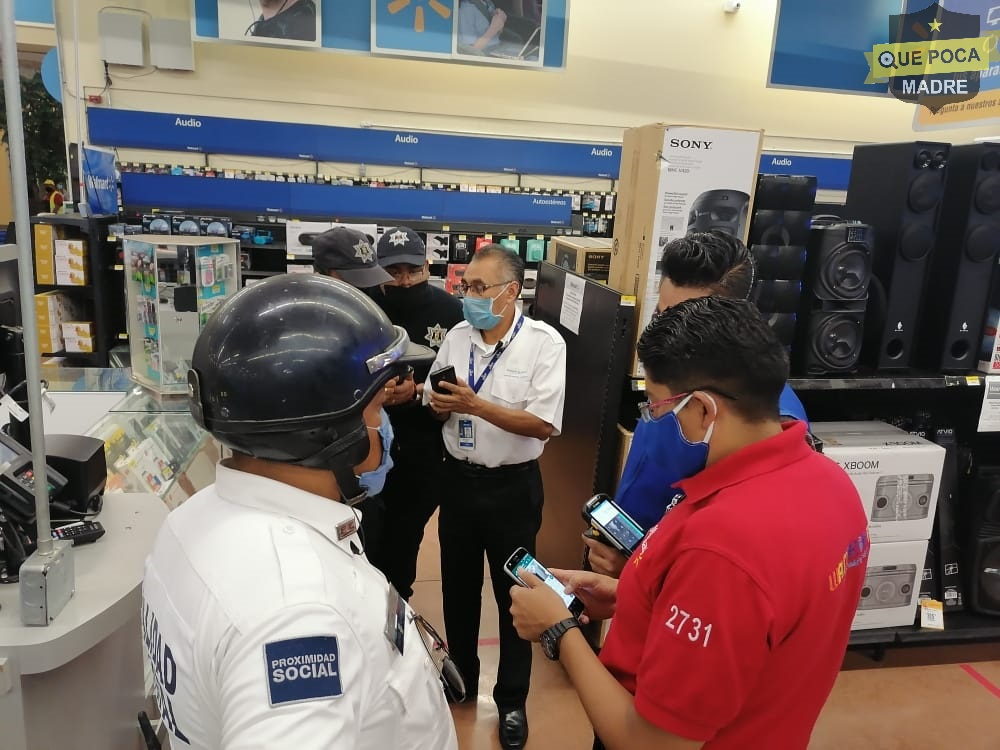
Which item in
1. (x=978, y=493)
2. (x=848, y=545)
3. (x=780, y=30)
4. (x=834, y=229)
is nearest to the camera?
(x=848, y=545)

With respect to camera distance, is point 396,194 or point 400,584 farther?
point 396,194

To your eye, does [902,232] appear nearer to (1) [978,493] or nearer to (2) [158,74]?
(1) [978,493]

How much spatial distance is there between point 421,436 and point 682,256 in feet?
4.50

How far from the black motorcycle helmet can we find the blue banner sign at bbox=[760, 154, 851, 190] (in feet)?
25.8

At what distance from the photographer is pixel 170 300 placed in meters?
2.97

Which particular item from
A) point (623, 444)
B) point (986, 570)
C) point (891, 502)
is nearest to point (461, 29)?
point (623, 444)

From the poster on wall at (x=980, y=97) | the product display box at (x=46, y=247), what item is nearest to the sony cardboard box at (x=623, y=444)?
the poster on wall at (x=980, y=97)

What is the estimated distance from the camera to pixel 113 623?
4.44ft

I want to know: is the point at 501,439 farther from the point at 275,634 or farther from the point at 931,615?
the point at 931,615

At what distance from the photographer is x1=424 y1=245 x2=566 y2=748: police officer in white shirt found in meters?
2.50

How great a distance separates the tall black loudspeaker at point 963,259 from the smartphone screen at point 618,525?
209 cm

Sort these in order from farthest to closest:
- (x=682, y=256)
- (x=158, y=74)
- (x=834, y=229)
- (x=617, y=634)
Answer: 1. (x=158, y=74)
2. (x=834, y=229)
3. (x=682, y=256)
4. (x=617, y=634)

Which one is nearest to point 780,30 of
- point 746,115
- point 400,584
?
point 746,115

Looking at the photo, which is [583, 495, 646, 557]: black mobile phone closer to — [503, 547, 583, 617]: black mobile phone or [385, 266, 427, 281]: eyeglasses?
[503, 547, 583, 617]: black mobile phone
